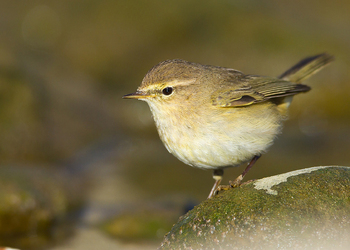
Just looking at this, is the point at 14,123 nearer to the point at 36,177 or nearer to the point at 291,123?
the point at 36,177

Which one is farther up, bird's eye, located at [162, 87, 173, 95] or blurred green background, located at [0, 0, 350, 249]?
blurred green background, located at [0, 0, 350, 249]

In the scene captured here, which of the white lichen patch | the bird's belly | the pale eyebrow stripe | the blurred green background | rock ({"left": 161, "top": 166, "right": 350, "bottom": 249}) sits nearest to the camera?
rock ({"left": 161, "top": 166, "right": 350, "bottom": 249})

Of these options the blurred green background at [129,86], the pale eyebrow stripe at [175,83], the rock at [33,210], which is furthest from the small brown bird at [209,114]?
the rock at [33,210]

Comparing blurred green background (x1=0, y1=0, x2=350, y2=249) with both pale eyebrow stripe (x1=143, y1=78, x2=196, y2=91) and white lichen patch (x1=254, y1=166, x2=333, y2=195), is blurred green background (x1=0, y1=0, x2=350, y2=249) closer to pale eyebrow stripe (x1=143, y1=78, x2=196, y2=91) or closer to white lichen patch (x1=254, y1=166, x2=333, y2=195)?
white lichen patch (x1=254, y1=166, x2=333, y2=195)

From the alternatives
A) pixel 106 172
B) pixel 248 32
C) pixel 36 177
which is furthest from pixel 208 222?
pixel 248 32

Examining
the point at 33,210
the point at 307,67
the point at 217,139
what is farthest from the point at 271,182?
the point at 33,210

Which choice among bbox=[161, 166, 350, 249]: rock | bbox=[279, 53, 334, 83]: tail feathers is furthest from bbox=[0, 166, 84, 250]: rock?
bbox=[279, 53, 334, 83]: tail feathers

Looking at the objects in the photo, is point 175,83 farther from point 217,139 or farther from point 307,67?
point 307,67
